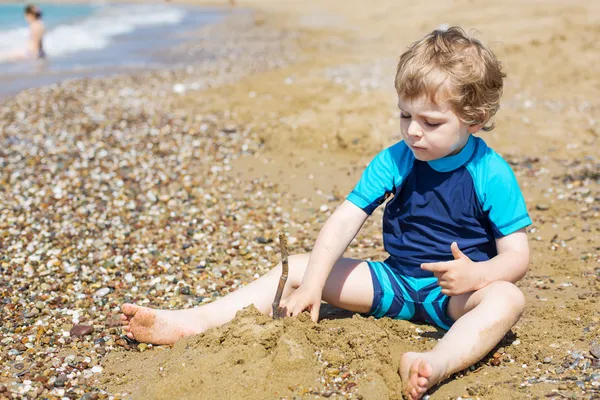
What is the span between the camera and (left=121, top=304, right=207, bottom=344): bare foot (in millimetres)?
3562

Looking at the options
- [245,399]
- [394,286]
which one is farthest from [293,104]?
[245,399]

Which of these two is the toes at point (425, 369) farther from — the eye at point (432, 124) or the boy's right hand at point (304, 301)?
the eye at point (432, 124)

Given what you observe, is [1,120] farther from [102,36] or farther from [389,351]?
[102,36]

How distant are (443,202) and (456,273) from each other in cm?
46

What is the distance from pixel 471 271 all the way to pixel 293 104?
19.0ft

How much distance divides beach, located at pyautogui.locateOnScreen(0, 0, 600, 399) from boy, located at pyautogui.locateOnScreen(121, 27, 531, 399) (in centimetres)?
16

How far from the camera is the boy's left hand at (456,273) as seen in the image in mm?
3240

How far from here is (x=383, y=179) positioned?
11.9 feet

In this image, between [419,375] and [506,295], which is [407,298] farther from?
[419,375]

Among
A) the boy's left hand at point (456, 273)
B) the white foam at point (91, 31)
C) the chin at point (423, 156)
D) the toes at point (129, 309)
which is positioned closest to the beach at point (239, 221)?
the toes at point (129, 309)

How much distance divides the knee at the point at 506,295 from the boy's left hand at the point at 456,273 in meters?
0.09

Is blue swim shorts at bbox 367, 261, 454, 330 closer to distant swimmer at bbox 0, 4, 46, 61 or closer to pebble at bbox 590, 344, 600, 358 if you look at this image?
pebble at bbox 590, 344, 600, 358

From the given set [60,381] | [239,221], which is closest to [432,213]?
[60,381]

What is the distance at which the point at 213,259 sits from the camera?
485cm
